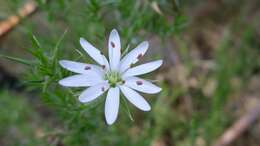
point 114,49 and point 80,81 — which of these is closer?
point 80,81

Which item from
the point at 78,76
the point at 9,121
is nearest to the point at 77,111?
the point at 78,76

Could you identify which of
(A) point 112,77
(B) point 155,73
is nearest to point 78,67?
(A) point 112,77

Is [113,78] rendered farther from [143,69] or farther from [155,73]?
[155,73]

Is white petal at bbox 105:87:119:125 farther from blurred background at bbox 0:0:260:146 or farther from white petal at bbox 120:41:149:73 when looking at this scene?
blurred background at bbox 0:0:260:146

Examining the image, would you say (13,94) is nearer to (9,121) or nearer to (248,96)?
(9,121)

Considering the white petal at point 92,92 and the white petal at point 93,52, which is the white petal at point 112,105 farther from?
the white petal at point 93,52

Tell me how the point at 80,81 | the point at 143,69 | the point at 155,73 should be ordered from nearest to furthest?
the point at 80,81 → the point at 143,69 → the point at 155,73

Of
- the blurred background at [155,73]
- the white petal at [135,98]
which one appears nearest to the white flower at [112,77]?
the white petal at [135,98]
